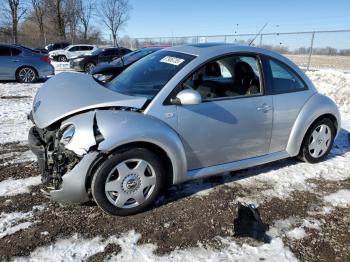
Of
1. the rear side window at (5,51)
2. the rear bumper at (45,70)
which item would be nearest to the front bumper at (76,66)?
the rear bumper at (45,70)

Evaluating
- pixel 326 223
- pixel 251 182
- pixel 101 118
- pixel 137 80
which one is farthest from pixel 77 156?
pixel 326 223

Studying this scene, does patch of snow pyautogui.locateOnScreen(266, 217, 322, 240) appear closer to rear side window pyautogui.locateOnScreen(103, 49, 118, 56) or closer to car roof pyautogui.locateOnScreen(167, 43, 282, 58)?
car roof pyautogui.locateOnScreen(167, 43, 282, 58)

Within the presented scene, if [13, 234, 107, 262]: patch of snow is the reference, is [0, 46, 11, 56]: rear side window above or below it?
above

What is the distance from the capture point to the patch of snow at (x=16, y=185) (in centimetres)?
388

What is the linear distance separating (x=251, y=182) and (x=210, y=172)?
790mm

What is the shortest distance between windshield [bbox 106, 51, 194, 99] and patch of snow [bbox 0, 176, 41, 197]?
4.91 feet

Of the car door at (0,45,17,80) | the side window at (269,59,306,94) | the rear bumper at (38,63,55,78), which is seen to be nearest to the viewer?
the side window at (269,59,306,94)

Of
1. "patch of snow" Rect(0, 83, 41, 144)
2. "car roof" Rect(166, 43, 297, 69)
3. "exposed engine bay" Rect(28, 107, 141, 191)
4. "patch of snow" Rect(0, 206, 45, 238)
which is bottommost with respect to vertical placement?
"patch of snow" Rect(0, 206, 45, 238)

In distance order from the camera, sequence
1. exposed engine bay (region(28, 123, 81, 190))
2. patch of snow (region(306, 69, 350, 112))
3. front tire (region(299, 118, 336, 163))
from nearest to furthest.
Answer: exposed engine bay (region(28, 123, 81, 190)) < front tire (region(299, 118, 336, 163)) < patch of snow (region(306, 69, 350, 112))

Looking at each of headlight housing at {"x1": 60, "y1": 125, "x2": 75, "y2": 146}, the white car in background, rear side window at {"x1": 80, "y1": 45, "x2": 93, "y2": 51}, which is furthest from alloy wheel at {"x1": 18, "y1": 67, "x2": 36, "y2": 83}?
rear side window at {"x1": 80, "y1": 45, "x2": 93, "y2": 51}

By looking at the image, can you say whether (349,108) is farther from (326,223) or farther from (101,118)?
(101,118)

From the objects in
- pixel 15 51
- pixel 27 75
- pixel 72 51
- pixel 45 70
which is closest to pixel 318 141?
pixel 45 70

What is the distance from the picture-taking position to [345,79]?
9547 mm

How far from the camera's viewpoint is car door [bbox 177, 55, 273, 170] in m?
3.65
